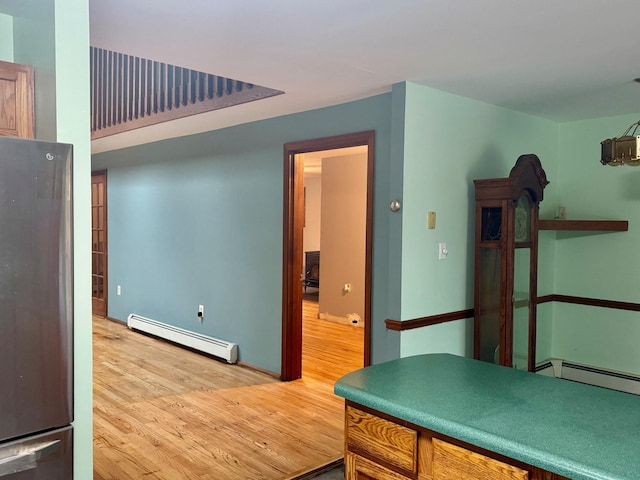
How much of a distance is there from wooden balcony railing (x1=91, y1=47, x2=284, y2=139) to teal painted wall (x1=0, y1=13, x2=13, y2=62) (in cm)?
164

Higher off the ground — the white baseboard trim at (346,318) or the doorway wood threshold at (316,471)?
the white baseboard trim at (346,318)

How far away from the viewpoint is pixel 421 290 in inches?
137

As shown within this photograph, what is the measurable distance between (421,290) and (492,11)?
1.84 metres

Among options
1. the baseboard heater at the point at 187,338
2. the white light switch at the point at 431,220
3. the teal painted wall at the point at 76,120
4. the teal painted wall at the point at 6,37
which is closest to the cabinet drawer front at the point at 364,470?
the teal painted wall at the point at 76,120

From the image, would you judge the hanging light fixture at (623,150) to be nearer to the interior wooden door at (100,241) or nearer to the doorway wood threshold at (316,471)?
the doorway wood threshold at (316,471)

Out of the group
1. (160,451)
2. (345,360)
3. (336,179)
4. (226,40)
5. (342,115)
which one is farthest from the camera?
(336,179)

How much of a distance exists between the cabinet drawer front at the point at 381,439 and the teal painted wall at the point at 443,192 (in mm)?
1710

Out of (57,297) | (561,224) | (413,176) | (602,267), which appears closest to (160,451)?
(57,297)

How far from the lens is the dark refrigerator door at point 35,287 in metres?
1.69

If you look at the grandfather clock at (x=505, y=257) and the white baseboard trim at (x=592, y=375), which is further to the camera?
the white baseboard trim at (x=592, y=375)

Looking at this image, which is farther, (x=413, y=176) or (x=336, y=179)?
(x=336, y=179)

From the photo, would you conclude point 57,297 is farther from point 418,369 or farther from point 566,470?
point 566,470

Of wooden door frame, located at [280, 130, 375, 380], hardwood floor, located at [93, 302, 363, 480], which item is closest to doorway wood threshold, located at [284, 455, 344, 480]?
hardwood floor, located at [93, 302, 363, 480]

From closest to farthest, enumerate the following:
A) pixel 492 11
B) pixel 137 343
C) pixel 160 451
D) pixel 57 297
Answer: pixel 57 297, pixel 492 11, pixel 160 451, pixel 137 343
